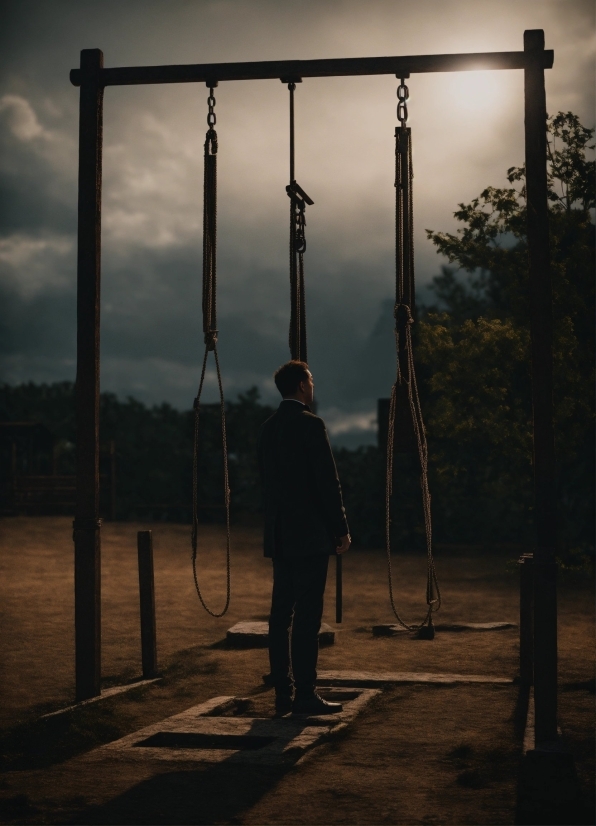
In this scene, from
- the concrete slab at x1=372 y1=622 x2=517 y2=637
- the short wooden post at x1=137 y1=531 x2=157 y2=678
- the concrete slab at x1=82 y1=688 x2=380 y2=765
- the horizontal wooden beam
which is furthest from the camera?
the concrete slab at x1=372 y1=622 x2=517 y2=637

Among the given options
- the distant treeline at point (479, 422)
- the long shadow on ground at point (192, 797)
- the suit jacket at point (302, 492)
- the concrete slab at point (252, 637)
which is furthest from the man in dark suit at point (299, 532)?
the distant treeline at point (479, 422)

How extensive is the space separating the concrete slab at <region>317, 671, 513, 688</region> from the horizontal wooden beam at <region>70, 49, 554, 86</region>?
13.3 ft

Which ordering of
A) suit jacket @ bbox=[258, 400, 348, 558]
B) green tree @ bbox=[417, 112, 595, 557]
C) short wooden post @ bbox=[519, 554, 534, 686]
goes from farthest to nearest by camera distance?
green tree @ bbox=[417, 112, 595, 557] → short wooden post @ bbox=[519, 554, 534, 686] → suit jacket @ bbox=[258, 400, 348, 558]

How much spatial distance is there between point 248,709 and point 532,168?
3.64 meters

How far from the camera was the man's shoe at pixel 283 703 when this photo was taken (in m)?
5.93

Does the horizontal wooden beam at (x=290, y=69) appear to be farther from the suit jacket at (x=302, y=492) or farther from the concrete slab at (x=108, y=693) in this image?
the concrete slab at (x=108, y=693)

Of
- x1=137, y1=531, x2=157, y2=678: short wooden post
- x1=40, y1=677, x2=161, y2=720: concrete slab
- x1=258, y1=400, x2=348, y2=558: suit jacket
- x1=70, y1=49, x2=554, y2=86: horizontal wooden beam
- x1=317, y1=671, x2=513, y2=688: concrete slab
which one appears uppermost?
x1=70, y1=49, x2=554, y2=86: horizontal wooden beam

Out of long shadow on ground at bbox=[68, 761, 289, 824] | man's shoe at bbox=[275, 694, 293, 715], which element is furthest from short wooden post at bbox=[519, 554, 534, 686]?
long shadow on ground at bbox=[68, 761, 289, 824]

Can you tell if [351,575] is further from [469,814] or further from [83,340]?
[469,814]

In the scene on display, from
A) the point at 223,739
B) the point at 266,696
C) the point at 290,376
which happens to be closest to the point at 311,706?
the point at 223,739

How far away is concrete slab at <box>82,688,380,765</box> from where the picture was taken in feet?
16.7

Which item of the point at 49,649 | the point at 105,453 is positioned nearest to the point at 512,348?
the point at 49,649

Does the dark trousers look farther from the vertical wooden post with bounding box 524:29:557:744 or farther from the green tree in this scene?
the green tree

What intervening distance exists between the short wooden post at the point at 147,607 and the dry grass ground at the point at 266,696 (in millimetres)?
215
